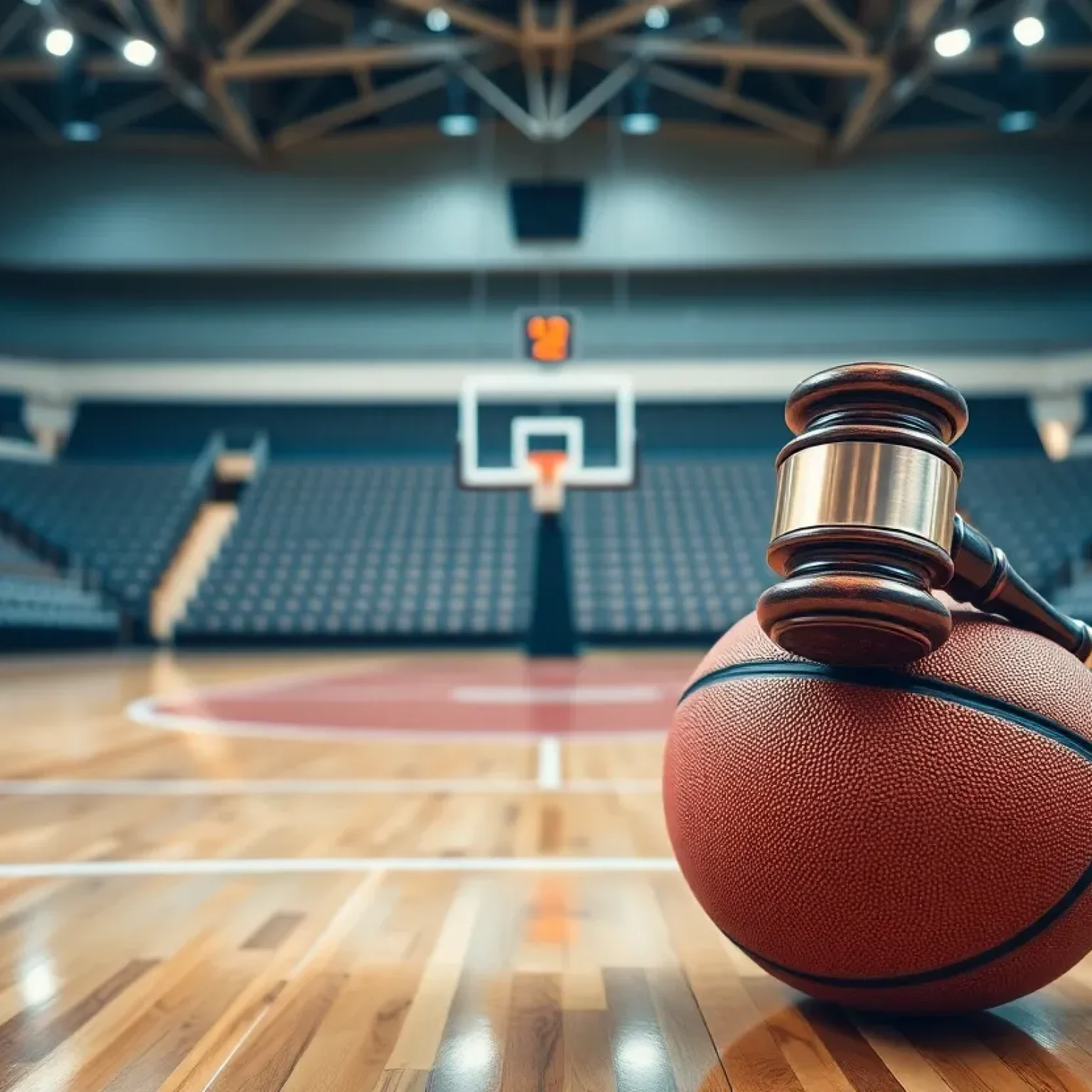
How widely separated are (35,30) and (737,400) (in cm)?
1016

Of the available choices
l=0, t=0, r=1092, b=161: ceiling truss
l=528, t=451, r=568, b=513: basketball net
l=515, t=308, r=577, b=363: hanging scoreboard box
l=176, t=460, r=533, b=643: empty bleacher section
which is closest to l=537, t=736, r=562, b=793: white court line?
l=528, t=451, r=568, b=513: basketball net

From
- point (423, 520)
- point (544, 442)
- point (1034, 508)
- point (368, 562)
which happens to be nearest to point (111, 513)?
point (368, 562)

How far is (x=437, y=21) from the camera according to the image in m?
11.7

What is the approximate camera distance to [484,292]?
13.9 metres

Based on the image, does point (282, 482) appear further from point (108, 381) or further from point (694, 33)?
point (694, 33)

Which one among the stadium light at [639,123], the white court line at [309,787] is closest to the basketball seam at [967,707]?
the white court line at [309,787]

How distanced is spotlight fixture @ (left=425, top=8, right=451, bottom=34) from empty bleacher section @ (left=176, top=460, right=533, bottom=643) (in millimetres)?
5553

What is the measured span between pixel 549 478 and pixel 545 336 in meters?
1.41

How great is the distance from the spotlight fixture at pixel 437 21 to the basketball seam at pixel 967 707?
37.9 ft

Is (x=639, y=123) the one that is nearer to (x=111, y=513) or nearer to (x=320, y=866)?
(x=111, y=513)

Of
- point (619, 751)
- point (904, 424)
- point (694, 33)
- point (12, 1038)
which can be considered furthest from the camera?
point (694, 33)

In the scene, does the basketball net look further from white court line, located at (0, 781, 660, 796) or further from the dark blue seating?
white court line, located at (0, 781, 660, 796)

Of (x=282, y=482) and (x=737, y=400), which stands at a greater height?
(x=737, y=400)

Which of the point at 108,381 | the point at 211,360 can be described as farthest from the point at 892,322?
the point at 108,381
